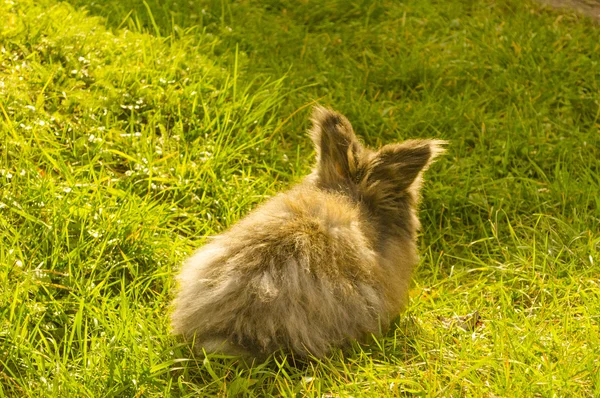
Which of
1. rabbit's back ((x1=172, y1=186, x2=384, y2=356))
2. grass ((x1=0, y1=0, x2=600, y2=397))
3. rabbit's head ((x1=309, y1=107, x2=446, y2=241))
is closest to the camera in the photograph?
rabbit's back ((x1=172, y1=186, x2=384, y2=356))

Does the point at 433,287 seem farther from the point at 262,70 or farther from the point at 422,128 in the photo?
the point at 262,70

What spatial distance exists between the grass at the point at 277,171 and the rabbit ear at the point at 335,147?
695 mm

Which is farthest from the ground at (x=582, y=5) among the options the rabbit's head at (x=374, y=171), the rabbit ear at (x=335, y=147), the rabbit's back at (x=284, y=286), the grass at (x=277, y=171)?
the rabbit's back at (x=284, y=286)

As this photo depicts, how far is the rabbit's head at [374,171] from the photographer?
3.77m

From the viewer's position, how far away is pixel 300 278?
3094 mm

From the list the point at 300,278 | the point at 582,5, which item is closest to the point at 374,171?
the point at 300,278

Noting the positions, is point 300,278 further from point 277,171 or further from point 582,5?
point 582,5

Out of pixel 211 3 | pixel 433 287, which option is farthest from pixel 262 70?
pixel 433 287

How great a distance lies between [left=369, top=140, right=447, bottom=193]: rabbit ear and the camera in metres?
3.78

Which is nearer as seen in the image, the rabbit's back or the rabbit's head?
the rabbit's back

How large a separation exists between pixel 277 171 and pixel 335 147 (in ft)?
2.94

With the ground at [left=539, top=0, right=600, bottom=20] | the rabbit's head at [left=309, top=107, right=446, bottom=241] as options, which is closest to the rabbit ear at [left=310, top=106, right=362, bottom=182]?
the rabbit's head at [left=309, top=107, right=446, bottom=241]

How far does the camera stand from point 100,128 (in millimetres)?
4441

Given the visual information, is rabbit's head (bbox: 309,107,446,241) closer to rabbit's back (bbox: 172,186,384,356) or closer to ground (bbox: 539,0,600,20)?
rabbit's back (bbox: 172,186,384,356)
